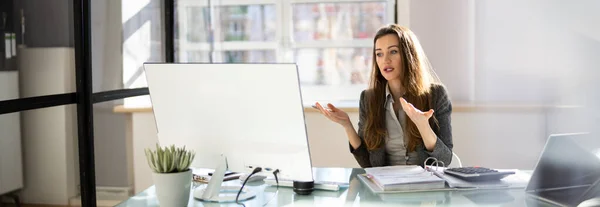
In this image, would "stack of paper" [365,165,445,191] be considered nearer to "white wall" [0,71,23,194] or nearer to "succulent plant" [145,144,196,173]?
"succulent plant" [145,144,196,173]

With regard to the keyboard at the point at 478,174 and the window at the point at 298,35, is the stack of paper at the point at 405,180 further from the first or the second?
the window at the point at 298,35

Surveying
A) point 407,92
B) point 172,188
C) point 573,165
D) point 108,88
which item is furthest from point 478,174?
point 108,88

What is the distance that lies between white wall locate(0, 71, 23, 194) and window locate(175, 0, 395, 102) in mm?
1605

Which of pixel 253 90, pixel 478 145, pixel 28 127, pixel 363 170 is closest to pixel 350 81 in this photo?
pixel 363 170

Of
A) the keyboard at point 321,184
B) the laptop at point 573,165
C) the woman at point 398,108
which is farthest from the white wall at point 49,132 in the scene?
the laptop at point 573,165

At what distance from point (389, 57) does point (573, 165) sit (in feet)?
5.07

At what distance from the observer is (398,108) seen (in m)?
2.25

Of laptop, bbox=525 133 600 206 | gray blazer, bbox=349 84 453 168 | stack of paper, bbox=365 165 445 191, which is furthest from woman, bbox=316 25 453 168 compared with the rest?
laptop, bbox=525 133 600 206

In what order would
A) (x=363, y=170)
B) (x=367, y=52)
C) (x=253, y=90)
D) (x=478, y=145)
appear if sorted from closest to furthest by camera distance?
(x=478, y=145) < (x=253, y=90) < (x=363, y=170) < (x=367, y=52)

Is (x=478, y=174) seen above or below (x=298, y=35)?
below

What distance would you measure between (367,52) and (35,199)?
218cm

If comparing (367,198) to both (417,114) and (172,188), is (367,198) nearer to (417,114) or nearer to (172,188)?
(417,114)

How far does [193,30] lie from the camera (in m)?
3.73

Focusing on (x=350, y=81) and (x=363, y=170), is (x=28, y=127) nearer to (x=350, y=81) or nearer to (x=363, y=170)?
(x=363, y=170)
